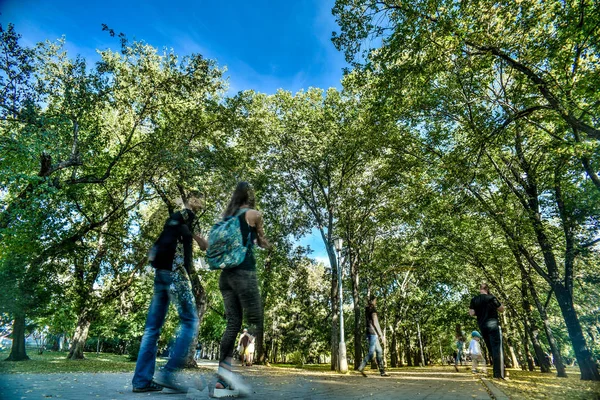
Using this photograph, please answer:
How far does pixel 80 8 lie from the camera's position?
224 inches

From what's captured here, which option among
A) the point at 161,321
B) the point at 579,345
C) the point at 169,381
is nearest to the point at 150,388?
the point at 169,381

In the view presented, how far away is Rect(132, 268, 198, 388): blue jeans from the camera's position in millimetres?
3887

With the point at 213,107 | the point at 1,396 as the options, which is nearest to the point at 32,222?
the point at 213,107

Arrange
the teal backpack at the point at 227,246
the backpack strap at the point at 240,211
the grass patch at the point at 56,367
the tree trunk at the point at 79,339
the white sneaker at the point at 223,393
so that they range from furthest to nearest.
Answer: the tree trunk at the point at 79,339 → the grass patch at the point at 56,367 → the backpack strap at the point at 240,211 → the teal backpack at the point at 227,246 → the white sneaker at the point at 223,393

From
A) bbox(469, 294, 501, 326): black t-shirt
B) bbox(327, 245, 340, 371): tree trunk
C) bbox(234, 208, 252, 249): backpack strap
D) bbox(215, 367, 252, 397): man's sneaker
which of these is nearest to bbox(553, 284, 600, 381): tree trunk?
bbox(469, 294, 501, 326): black t-shirt

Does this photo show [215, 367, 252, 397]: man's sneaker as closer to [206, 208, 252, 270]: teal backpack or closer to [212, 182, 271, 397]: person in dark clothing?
[212, 182, 271, 397]: person in dark clothing

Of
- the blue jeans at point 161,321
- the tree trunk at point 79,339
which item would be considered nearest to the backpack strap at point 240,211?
the blue jeans at point 161,321

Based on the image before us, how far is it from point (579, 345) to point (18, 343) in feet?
81.5

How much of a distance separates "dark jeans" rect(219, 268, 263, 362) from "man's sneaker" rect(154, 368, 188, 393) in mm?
823

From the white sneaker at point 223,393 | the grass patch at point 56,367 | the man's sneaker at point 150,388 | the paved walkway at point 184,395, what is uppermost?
the white sneaker at point 223,393

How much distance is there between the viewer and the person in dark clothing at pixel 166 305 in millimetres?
3883

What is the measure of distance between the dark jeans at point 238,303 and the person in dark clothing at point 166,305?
53 centimetres

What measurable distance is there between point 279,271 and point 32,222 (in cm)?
1636

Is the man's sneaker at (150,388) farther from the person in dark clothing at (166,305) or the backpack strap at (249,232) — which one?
the backpack strap at (249,232)
